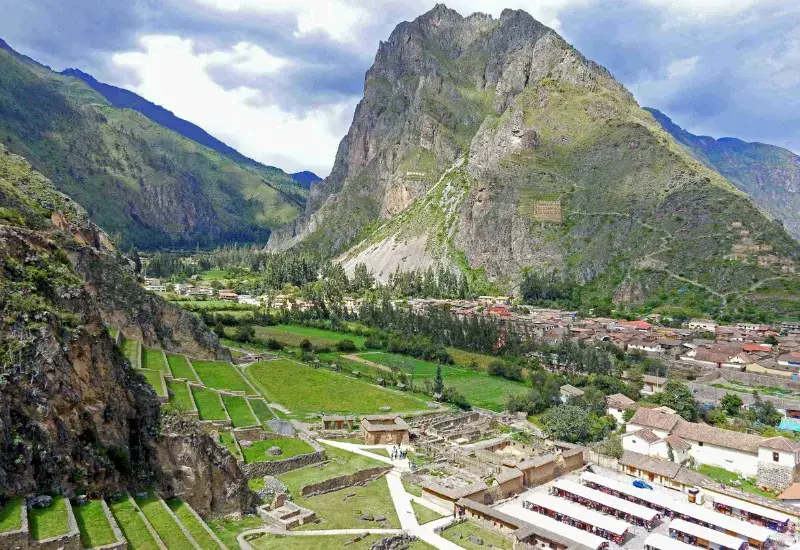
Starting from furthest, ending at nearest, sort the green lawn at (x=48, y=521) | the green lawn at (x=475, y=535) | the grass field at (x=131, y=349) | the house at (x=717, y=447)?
the grass field at (x=131, y=349) → the house at (x=717, y=447) → the green lawn at (x=475, y=535) → the green lawn at (x=48, y=521)

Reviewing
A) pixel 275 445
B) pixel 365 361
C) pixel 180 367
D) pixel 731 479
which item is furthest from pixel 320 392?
pixel 731 479

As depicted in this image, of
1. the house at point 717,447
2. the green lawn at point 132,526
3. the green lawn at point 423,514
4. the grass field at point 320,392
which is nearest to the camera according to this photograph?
the green lawn at point 132,526

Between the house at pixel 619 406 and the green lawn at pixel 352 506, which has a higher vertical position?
the house at pixel 619 406

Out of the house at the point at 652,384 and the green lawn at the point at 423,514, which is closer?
the green lawn at the point at 423,514

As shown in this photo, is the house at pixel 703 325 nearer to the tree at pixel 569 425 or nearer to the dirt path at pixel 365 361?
the dirt path at pixel 365 361

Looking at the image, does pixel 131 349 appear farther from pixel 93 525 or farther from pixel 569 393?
pixel 569 393

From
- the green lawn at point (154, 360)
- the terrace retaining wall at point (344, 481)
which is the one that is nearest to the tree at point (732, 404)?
the terrace retaining wall at point (344, 481)

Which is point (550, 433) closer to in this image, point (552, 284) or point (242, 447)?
point (242, 447)

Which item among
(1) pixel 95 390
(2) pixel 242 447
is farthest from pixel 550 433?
(1) pixel 95 390
